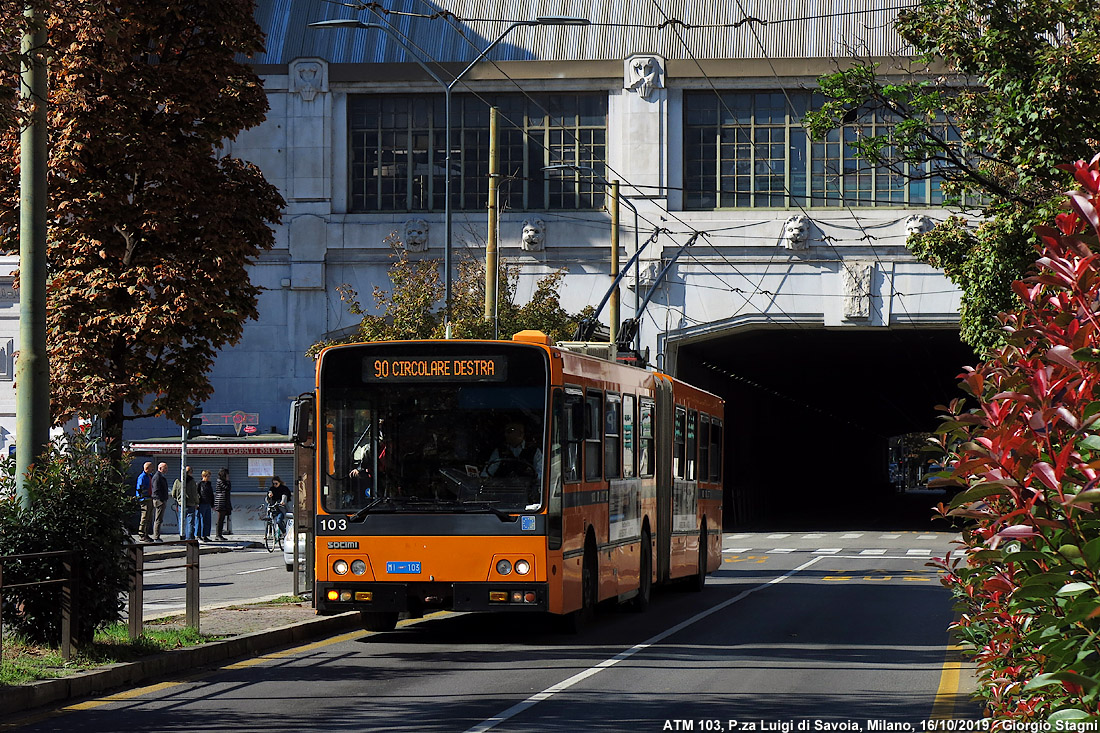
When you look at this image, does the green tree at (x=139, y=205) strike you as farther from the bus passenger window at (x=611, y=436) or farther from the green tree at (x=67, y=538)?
the bus passenger window at (x=611, y=436)

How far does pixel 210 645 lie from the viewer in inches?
541

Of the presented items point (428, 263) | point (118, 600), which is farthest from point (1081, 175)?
point (428, 263)

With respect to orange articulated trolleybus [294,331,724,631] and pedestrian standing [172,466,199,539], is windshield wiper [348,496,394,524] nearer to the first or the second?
orange articulated trolleybus [294,331,724,631]

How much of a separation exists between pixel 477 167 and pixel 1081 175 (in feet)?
134

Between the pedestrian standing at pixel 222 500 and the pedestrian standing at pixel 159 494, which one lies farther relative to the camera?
the pedestrian standing at pixel 222 500

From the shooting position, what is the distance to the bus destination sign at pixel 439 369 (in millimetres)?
15320

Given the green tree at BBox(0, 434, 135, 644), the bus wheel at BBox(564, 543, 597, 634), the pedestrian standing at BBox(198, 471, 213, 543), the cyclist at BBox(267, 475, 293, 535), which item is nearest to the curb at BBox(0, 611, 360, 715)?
the green tree at BBox(0, 434, 135, 644)

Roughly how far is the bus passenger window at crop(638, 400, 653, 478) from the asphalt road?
183 cm

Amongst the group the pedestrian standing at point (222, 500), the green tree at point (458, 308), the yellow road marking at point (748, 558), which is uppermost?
the green tree at point (458, 308)

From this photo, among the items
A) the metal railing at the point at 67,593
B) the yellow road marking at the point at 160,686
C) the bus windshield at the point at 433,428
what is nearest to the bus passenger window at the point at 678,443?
the yellow road marking at the point at 160,686

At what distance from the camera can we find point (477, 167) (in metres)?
45.3

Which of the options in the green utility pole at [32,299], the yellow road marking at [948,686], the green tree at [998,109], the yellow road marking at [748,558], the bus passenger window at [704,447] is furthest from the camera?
the yellow road marking at [748,558]

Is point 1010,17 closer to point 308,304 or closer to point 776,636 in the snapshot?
point 776,636

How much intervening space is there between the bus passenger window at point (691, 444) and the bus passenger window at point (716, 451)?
189cm
